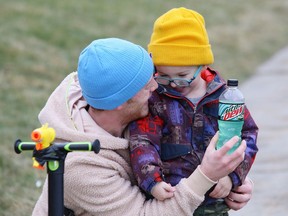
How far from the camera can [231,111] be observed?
9.78ft

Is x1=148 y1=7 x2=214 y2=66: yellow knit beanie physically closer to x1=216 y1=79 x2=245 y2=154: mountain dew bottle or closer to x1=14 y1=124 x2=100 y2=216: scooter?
x1=216 y1=79 x2=245 y2=154: mountain dew bottle

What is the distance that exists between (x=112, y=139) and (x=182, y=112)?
33cm

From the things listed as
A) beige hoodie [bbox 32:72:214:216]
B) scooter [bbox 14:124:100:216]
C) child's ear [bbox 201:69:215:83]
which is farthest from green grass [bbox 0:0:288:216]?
scooter [bbox 14:124:100:216]

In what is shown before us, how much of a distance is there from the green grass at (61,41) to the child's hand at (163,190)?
Result: 2.35 metres

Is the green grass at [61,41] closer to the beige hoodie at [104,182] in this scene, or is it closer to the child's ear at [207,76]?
the beige hoodie at [104,182]

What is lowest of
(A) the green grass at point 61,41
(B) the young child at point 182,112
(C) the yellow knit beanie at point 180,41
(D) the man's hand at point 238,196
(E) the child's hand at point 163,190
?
(A) the green grass at point 61,41

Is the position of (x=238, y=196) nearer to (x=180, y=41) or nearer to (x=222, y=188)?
(x=222, y=188)

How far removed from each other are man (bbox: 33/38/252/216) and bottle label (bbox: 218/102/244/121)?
10 centimetres

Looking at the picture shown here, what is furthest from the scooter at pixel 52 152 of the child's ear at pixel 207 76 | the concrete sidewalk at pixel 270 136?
the concrete sidewalk at pixel 270 136

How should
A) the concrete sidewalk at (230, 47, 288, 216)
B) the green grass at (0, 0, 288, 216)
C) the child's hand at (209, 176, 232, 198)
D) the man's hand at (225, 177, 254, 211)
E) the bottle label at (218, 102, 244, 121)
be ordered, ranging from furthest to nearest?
the green grass at (0, 0, 288, 216) → the concrete sidewalk at (230, 47, 288, 216) → the man's hand at (225, 177, 254, 211) → the child's hand at (209, 176, 232, 198) → the bottle label at (218, 102, 244, 121)

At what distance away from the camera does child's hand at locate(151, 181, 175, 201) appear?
3.08 metres

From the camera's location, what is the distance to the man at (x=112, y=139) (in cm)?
304

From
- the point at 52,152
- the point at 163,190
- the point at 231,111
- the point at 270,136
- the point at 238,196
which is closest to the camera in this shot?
the point at 52,152

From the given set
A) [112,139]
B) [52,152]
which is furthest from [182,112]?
[52,152]
